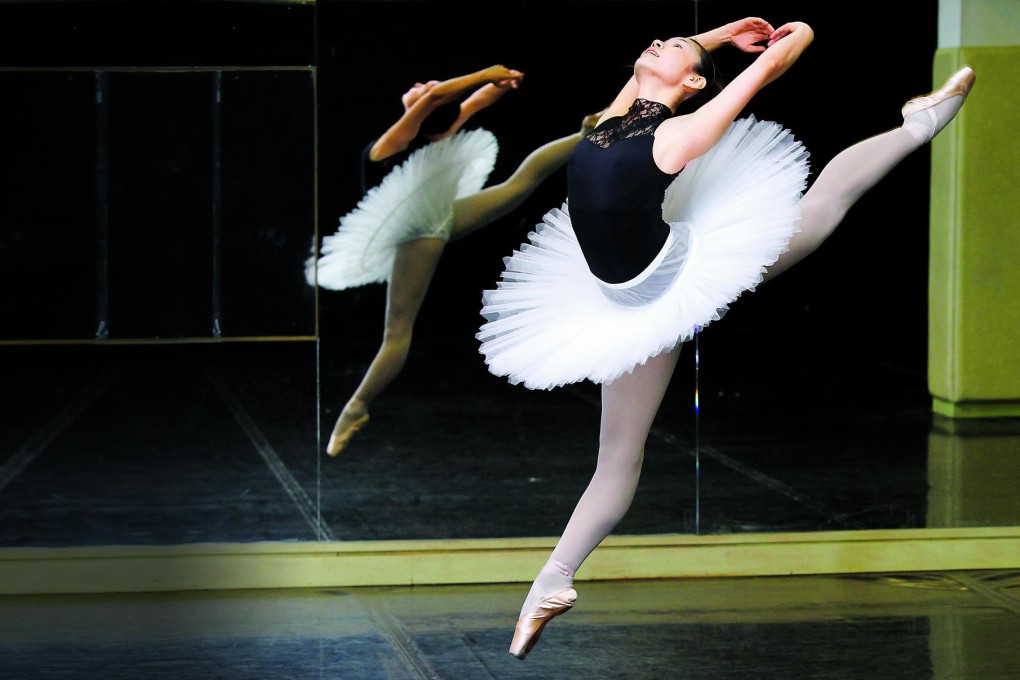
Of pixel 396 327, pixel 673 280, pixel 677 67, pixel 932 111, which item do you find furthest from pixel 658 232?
pixel 396 327

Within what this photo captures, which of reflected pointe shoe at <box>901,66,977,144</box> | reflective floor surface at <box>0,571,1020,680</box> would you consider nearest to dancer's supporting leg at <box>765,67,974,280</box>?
reflected pointe shoe at <box>901,66,977,144</box>

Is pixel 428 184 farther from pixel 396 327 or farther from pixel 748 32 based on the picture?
pixel 748 32

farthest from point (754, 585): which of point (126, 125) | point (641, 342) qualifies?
point (126, 125)

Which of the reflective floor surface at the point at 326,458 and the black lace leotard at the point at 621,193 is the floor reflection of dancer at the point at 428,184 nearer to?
the reflective floor surface at the point at 326,458

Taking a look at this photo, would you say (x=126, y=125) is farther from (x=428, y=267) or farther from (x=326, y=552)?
(x=326, y=552)

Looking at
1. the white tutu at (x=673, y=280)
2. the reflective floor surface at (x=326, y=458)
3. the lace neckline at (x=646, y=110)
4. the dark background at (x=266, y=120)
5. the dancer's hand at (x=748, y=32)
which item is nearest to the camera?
the white tutu at (x=673, y=280)

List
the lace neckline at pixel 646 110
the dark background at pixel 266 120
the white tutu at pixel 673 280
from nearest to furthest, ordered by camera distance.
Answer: the white tutu at pixel 673 280, the lace neckline at pixel 646 110, the dark background at pixel 266 120

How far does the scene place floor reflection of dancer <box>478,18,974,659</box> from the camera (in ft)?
9.45

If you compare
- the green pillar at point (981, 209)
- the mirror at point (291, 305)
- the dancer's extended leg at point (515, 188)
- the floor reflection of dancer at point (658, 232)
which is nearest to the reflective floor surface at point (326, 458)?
the mirror at point (291, 305)

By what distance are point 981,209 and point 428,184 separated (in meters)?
1.90

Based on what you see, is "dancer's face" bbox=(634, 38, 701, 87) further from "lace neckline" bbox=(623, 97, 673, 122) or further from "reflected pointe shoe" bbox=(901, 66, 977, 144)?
"reflected pointe shoe" bbox=(901, 66, 977, 144)

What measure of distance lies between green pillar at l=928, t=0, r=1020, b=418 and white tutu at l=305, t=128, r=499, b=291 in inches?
59.5

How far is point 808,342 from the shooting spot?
16.2 ft

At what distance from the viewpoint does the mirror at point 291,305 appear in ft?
A: 14.5
